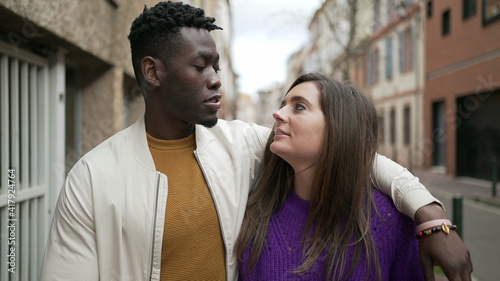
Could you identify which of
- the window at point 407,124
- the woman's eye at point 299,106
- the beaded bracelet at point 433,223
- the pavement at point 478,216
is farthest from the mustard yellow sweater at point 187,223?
the window at point 407,124

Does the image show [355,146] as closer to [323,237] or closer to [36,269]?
[323,237]

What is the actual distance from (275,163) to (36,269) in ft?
5.94

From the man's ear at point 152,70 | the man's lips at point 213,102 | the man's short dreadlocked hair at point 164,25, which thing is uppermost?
the man's short dreadlocked hair at point 164,25

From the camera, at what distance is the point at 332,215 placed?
176 centimetres

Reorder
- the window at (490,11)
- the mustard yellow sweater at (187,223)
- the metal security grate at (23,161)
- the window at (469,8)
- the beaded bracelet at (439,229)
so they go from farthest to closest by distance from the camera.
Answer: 1. the window at (469,8)
2. the window at (490,11)
3. the metal security grate at (23,161)
4. the mustard yellow sweater at (187,223)
5. the beaded bracelet at (439,229)

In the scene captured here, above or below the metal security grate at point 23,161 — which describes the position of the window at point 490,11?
above

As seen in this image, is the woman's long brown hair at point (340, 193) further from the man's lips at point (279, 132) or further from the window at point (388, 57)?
the window at point (388, 57)

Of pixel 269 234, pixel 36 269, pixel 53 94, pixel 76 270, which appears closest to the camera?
pixel 76 270

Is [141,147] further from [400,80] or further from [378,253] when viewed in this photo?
[400,80]

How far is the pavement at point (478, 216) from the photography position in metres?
5.12

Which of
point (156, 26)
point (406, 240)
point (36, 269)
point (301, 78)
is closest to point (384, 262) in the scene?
point (406, 240)

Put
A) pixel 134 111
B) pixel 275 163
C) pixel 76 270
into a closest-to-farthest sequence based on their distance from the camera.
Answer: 1. pixel 76 270
2. pixel 275 163
3. pixel 134 111

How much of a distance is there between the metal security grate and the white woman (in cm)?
142

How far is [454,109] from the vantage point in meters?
14.0
